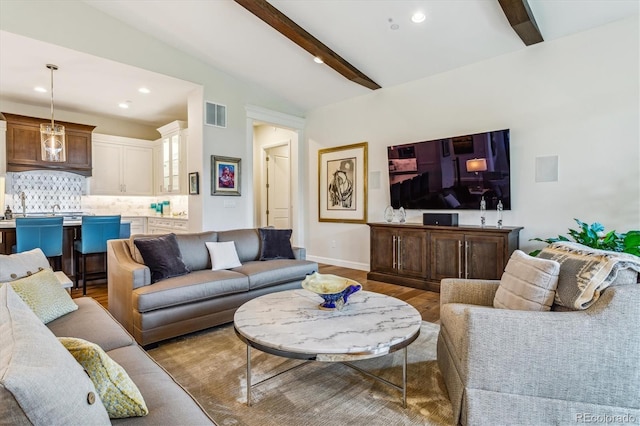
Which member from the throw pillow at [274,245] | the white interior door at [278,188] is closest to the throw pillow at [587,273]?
the throw pillow at [274,245]

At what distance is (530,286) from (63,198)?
7.47 m

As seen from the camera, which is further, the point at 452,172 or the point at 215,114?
the point at 215,114

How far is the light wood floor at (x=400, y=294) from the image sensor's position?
11.5 ft

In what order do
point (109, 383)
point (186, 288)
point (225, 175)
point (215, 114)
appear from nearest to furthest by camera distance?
point (109, 383) → point (186, 288) → point (215, 114) → point (225, 175)

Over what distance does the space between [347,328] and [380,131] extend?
13.5ft

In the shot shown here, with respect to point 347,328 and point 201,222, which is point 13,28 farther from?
point 347,328

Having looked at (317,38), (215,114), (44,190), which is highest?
(317,38)

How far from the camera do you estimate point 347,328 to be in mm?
1842

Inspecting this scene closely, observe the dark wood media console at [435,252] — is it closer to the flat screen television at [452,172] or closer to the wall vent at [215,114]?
the flat screen television at [452,172]

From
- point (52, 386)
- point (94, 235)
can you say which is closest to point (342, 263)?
point (94, 235)

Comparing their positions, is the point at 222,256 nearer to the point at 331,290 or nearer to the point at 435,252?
the point at 331,290

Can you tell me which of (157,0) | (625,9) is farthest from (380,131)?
(157,0)

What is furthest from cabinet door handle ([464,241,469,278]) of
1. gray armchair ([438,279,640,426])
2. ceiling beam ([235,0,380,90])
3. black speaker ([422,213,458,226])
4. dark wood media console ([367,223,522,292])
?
ceiling beam ([235,0,380,90])

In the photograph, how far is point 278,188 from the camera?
288 inches
